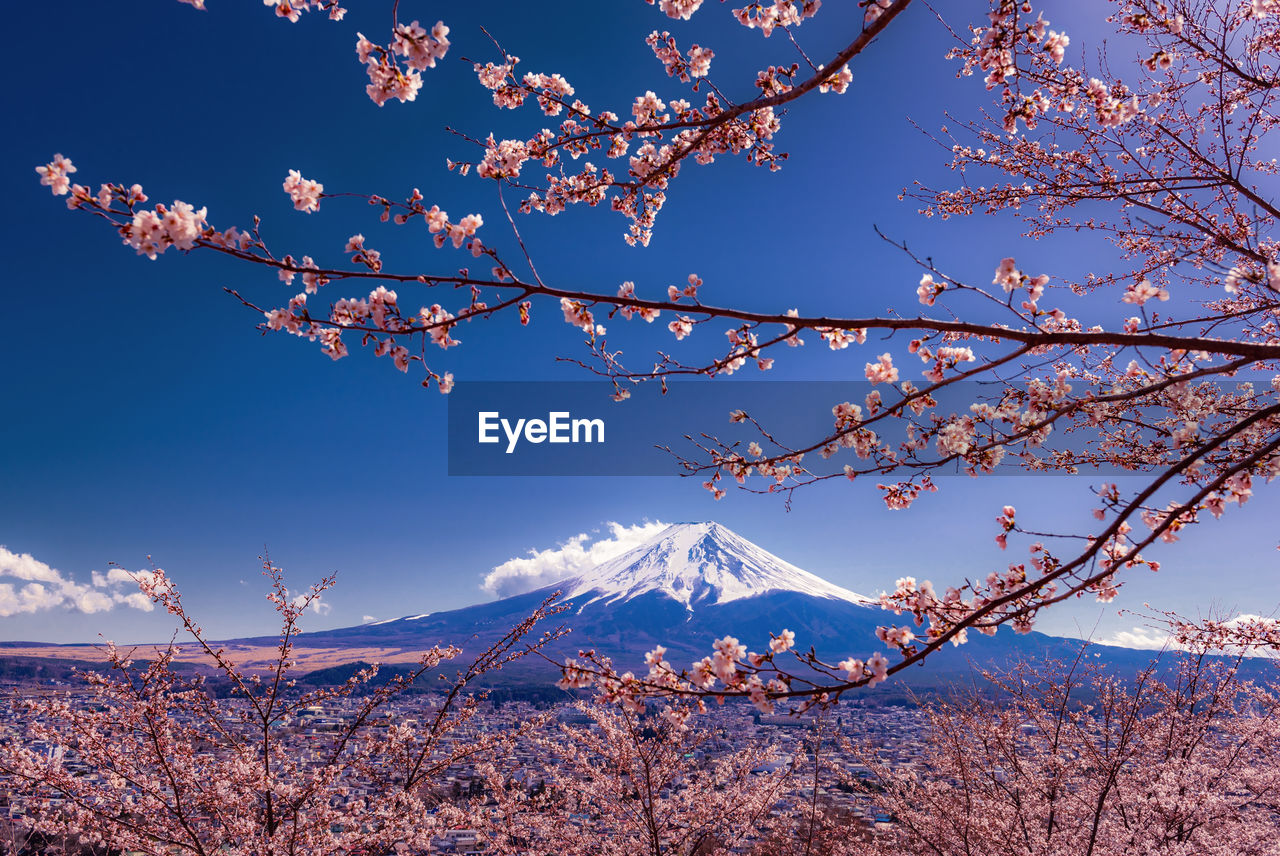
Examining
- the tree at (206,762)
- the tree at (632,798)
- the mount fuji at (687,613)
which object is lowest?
the mount fuji at (687,613)

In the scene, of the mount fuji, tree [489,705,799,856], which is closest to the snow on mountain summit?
the mount fuji

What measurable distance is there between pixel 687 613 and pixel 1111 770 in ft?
332

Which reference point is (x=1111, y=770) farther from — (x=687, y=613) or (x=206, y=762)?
(x=687, y=613)

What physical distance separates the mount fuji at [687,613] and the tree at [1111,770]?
2425 inches

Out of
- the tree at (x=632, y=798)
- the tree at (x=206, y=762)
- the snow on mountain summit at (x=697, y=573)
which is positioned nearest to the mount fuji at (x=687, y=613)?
the snow on mountain summit at (x=697, y=573)

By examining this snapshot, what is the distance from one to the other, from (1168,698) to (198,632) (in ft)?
41.2

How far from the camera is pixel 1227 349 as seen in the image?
81.1 inches

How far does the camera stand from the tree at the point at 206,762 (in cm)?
439

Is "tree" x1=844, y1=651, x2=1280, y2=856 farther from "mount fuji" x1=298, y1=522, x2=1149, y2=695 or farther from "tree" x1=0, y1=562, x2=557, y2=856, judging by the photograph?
"mount fuji" x1=298, y1=522, x2=1149, y2=695

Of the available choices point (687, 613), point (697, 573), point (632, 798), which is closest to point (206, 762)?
point (632, 798)

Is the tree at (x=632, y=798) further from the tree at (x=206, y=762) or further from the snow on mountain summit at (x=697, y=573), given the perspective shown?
the snow on mountain summit at (x=697, y=573)

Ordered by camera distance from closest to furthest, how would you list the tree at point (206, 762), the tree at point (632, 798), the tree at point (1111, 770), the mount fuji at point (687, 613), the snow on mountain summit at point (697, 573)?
1. the tree at point (206, 762)
2. the tree at point (1111, 770)
3. the tree at point (632, 798)
4. the mount fuji at point (687, 613)
5. the snow on mountain summit at point (697, 573)

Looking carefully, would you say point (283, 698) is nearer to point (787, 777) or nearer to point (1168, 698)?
point (787, 777)

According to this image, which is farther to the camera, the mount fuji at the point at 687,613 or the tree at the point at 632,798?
the mount fuji at the point at 687,613
